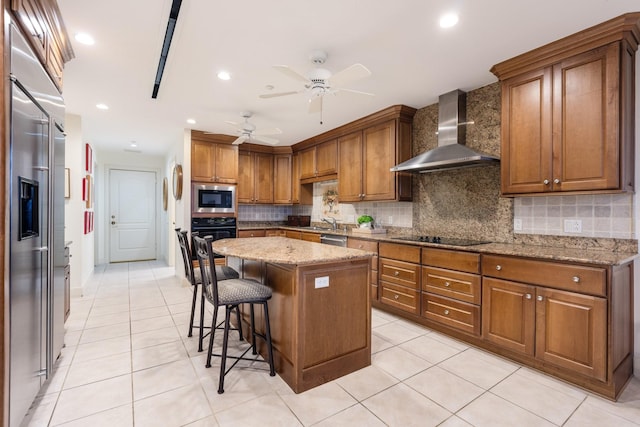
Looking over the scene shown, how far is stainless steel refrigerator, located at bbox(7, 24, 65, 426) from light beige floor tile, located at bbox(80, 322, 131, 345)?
0.72m

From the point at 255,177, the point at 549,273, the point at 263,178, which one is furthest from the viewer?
the point at 263,178

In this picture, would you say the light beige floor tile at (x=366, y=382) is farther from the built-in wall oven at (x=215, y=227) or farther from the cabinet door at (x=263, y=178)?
the cabinet door at (x=263, y=178)

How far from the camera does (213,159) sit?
5059 mm

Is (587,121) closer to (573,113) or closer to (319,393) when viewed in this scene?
(573,113)

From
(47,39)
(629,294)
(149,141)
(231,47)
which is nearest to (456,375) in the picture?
(629,294)

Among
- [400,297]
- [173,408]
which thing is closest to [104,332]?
[173,408]

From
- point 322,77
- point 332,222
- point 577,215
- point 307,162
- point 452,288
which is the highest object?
point 322,77

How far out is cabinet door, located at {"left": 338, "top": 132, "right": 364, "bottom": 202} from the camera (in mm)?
4402

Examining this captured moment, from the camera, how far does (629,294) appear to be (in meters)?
2.27

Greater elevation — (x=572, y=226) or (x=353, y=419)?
(x=572, y=226)

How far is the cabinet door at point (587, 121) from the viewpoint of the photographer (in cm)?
211

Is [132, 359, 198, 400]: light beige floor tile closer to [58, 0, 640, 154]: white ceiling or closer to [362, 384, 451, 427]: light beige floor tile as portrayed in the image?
[362, 384, 451, 427]: light beige floor tile

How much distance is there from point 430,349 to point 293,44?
282cm

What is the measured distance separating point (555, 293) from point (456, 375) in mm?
931
